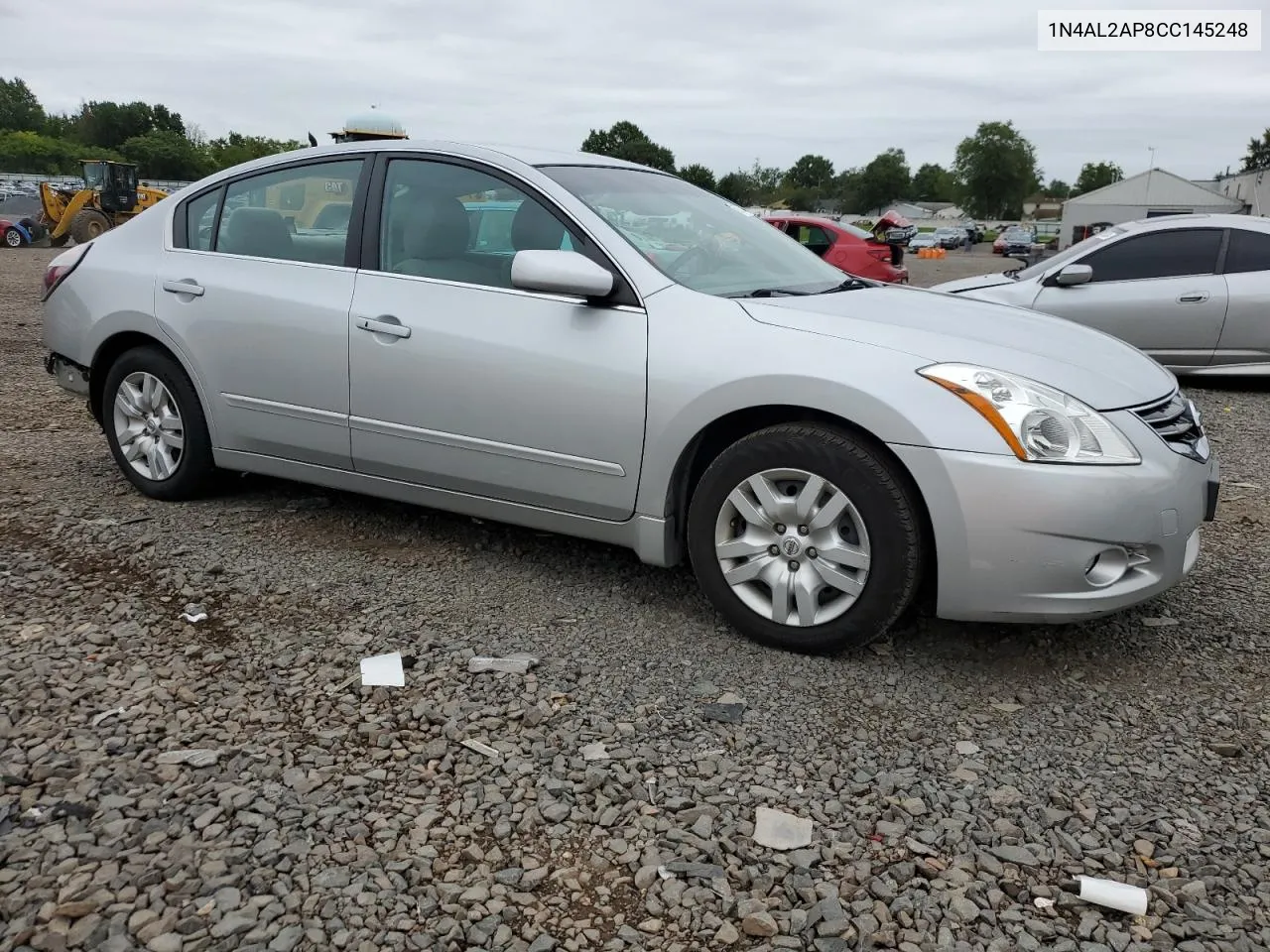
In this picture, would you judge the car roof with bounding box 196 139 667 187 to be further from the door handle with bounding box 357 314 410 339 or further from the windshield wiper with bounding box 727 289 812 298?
the windshield wiper with bounding box 727 289 812 298

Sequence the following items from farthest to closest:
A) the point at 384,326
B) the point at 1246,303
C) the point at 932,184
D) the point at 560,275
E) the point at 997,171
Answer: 1. the point at 932,184
2. the point at 997,171
3. the point at 1246,303
4. the point at 384,326
5. the point at 560,275

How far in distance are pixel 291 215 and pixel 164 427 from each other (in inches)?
45.4

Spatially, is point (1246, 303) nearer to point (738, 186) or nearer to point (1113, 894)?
point (1113, 894)

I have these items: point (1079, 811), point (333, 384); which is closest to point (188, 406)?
point (333, 384)

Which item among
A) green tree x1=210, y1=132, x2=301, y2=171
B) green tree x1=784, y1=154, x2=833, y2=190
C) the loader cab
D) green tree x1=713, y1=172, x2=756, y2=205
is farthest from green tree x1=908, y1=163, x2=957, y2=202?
the loader cab

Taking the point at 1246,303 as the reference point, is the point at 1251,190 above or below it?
above

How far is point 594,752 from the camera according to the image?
2926mm

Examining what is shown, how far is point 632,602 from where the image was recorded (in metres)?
3.99

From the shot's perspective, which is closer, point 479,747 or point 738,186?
point 479,747

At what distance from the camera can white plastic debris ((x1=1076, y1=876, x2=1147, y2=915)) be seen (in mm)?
2322

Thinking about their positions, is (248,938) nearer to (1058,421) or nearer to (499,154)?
(1058,421)

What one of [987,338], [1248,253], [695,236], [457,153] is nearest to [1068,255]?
[1248,253]

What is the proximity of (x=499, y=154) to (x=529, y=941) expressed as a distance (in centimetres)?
299

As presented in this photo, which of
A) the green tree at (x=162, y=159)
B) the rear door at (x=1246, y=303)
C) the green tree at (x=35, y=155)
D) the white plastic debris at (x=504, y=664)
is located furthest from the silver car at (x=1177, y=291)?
the green tree at (x=162, y=159)
